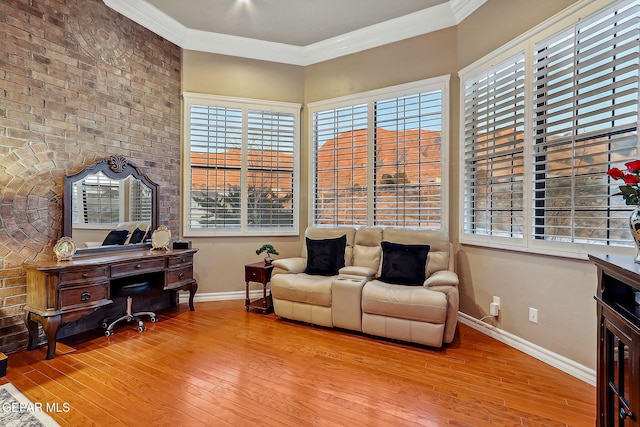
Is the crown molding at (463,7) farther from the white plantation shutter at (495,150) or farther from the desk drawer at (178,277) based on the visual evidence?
the desk drawer at (178,277)

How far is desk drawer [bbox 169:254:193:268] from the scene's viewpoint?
3.70m

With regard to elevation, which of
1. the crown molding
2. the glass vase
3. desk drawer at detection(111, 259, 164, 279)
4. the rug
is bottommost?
the rug

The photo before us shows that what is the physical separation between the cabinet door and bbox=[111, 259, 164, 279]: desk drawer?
3.65 meters

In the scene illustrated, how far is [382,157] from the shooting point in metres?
4.20

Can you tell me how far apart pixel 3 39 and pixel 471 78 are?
14.3ft

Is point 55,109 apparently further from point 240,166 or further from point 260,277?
point 260,277

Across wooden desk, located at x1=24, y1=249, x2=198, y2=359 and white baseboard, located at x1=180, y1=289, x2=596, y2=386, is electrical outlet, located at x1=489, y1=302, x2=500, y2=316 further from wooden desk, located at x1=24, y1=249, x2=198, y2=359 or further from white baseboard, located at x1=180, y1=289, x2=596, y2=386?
wooden desk, located at x1=24, y1=249, x2=198, y2=359

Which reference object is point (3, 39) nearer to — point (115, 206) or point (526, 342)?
point (115, 206)

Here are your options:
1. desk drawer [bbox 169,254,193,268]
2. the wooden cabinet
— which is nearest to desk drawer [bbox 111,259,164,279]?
desk drawer [bbox 169,254,193,268]

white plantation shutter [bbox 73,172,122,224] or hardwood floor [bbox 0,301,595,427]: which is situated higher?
white plantation shutter [bbox 73,172,122,224]

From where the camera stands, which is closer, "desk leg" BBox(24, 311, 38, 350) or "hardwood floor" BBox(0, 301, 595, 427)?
"hardwood floor" BBox(0, 301, 595, 427)

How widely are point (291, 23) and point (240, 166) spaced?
1940 mm

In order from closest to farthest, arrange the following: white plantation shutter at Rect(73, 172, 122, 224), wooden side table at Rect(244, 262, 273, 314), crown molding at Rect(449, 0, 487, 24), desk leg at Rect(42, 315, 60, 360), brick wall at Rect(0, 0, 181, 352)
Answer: desk leg at Rect(42, 315, 60, 360)
brick wall at Rect(0, 0, 181, 352)
white plantation shutter at Rect(73, 172, 122, 224)
crown molding at Rect(449, 0, 487, 24)
wooden side table at Rect(244, 262, 273, 314)

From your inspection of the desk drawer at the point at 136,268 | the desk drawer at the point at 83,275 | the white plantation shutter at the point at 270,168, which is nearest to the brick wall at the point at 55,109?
the desk drawer at the point at 83,275
